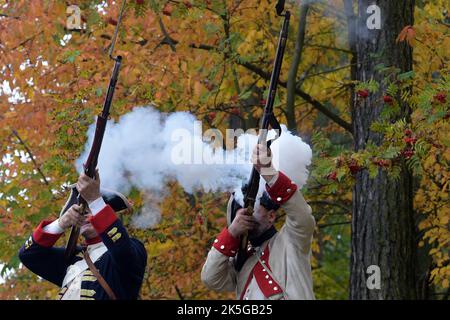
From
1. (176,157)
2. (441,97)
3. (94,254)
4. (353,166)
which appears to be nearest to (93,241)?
(94,254)

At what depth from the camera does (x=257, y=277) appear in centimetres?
620

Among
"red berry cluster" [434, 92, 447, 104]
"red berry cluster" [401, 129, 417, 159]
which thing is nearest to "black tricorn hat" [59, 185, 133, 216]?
"red berry cluster" [401, 129, 417, 159]

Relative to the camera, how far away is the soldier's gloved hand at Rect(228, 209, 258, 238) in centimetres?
613

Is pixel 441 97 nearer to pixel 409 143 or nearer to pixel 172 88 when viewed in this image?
pixel 409 143

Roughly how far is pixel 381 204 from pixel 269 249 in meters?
2.76

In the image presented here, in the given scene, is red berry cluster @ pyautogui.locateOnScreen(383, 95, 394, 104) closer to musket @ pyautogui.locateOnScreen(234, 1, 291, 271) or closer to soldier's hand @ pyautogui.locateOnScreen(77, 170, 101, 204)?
musket @ pyautogui.locateOnScreen(234, 1, 291, 271)

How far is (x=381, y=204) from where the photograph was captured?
8.77 meters

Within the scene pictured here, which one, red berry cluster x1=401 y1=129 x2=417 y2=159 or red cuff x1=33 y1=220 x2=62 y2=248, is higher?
red berry cluster x1=401 y1=129 x2=417 y2=159

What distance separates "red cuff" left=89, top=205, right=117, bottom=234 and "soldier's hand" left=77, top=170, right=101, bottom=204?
0.11 metres

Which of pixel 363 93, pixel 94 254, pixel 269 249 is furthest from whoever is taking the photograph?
pixel 363 93

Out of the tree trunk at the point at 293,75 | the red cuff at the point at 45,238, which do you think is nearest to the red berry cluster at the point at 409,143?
the red cuff at the point at 45,238
